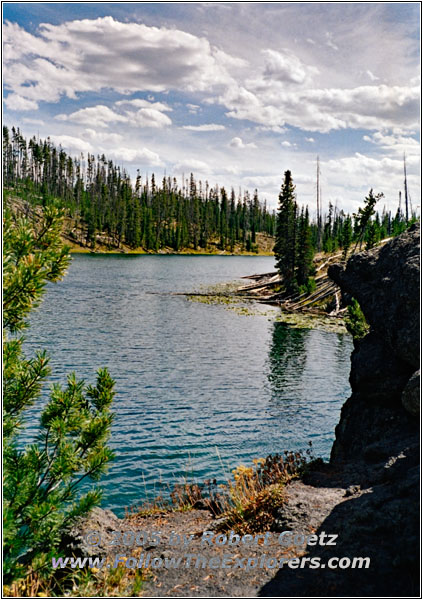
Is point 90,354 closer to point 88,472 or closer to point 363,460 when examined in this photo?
point 363,460

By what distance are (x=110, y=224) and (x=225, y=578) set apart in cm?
14376

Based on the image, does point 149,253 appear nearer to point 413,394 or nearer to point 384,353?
point 384,353

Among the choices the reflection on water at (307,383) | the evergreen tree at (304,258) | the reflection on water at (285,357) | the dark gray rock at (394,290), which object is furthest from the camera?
the evergreen tree at (304,258)

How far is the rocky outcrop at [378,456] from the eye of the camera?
6750 mm

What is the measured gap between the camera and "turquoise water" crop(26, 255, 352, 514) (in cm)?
1641

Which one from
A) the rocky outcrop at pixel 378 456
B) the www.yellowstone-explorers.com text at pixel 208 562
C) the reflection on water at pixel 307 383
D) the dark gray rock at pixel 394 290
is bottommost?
the reflection on water at pixel 307 383

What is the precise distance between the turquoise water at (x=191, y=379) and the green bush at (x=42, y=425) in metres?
7.22

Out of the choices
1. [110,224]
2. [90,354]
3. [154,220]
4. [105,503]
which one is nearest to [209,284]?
[90,354]

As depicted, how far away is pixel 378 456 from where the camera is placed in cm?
1082

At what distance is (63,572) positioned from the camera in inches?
302

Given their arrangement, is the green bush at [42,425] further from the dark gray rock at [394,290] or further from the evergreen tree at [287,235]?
the evergreen tree at [287,235]

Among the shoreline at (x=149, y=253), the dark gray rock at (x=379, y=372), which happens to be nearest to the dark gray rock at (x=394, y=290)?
the dark gray rock at (x=379, y=372)

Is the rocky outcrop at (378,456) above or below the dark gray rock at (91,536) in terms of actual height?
above

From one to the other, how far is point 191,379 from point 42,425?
1930cm
